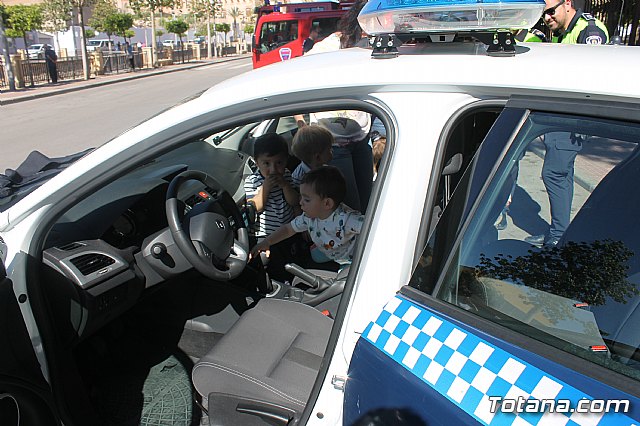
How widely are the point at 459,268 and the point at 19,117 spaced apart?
47.3ft

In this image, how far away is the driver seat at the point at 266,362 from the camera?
156cm

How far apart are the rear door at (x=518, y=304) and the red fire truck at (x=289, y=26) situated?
13.6 metres

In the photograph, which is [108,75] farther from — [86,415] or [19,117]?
[86,415]

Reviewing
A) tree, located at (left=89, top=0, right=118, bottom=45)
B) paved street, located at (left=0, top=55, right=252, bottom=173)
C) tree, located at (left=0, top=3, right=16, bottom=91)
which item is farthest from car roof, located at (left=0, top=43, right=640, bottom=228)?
tree, located at (left=89, top=0, right=118, bottom=45)

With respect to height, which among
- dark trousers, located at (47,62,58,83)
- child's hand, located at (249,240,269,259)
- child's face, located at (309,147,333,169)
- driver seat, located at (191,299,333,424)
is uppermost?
child's face, located at (309,147,333,169)

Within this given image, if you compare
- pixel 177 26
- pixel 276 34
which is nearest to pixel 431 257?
pixel 276 34

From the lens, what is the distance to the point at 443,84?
124 centimetres

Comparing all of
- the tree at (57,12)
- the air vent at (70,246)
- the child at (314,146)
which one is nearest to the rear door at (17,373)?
the air vent at (70,246)

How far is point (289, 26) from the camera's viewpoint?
15.2 m

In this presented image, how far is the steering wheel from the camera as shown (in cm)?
211

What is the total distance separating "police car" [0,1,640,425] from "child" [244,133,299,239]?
3.21 feet

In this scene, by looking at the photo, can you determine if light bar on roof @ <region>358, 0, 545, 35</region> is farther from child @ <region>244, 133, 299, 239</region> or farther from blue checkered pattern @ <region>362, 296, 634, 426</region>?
child @ <region>244, 133, 299, 239</region>

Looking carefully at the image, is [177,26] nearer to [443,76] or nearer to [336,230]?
[336,230]

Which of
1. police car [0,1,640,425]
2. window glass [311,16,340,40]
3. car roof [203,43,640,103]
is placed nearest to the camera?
police car [0,1,640,425]
